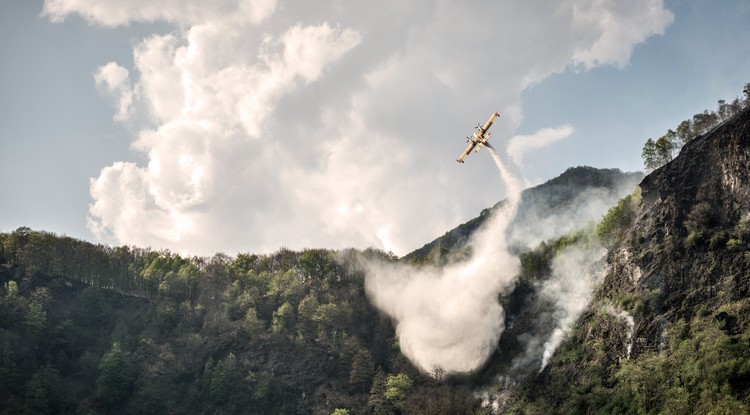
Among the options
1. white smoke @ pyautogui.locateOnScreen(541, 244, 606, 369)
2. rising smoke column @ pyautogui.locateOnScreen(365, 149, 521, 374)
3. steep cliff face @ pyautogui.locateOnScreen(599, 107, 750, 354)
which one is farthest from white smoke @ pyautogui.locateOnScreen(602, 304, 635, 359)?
rising smoke column @ pyautogui.locateOnScreen(365, 149, 521, 374)

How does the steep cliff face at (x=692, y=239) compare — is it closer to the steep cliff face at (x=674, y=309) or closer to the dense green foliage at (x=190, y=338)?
the steep cliff face at (x=674, y=309)

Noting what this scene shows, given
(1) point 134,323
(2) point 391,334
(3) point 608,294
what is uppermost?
(1) point 134,323

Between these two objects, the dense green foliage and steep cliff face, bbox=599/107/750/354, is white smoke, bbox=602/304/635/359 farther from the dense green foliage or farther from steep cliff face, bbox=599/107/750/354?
the dense green foliage

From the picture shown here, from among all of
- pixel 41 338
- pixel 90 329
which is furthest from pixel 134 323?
pixel 41 338

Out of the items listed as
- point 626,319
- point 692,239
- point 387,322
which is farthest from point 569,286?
point 387,322

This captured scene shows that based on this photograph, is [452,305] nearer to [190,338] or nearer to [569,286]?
[569,286]

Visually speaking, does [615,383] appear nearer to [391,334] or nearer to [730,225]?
[730,225]

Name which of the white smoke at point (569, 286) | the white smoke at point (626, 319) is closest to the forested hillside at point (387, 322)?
the white smoke at point (626, 319)
